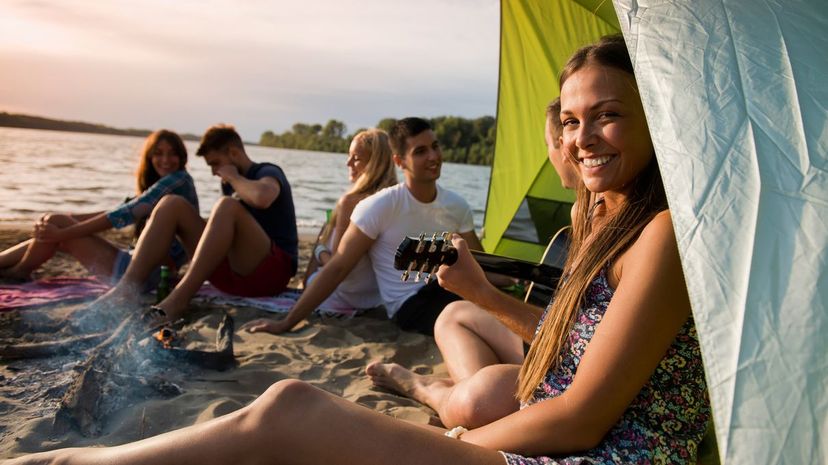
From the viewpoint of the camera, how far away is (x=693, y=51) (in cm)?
175

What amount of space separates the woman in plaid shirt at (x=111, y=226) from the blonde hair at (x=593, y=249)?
4.06 metres

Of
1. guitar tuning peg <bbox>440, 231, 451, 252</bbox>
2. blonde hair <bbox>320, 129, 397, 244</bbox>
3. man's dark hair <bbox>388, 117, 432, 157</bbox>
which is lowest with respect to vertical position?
guitar tuning peg <bbox>440, 231, 451, 252</bbox>

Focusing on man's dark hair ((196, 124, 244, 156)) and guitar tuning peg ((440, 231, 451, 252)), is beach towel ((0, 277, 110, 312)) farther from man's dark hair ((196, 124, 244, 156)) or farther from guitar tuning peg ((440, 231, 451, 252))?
guitar tuning peg ((440, 231, 451, 252))

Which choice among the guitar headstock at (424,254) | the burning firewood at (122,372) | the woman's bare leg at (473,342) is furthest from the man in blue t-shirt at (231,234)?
the guitar headstock at (424,254)

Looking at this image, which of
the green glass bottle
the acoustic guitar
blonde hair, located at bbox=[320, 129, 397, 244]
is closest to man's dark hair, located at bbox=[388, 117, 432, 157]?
blonde hair, located at bbox=[320, 129, 397, 244]

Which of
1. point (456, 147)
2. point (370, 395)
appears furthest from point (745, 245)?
point (456, 147)

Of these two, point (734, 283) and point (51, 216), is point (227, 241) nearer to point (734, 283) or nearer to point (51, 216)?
point (51, 216)

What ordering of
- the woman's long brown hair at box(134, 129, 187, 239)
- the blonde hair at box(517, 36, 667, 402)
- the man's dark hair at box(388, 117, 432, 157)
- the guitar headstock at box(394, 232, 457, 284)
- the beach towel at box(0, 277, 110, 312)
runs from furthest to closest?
1. the woman's long brown hair at box(134, 129, 187, 239)
2. the beach towel at box(0, 277, 110, 312)
3. the man's dark hair at box(388, 117, 432, 157)
4. the guitar headstock at box(394, 232, 457, 284)
5. the blonde hair at box(517, 36, 667, 402)

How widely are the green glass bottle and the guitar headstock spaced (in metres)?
3.06

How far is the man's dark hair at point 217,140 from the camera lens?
202 inches

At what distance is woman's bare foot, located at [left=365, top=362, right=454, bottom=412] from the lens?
3.07m

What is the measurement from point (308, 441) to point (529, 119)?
14.3 feet

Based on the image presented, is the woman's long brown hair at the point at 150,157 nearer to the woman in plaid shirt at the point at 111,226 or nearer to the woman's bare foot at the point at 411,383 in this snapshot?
the woman in plaid shirt at the point at 111,226

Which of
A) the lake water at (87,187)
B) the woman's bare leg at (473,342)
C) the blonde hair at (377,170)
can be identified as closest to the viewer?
the woman's bare leg at (473,342)
